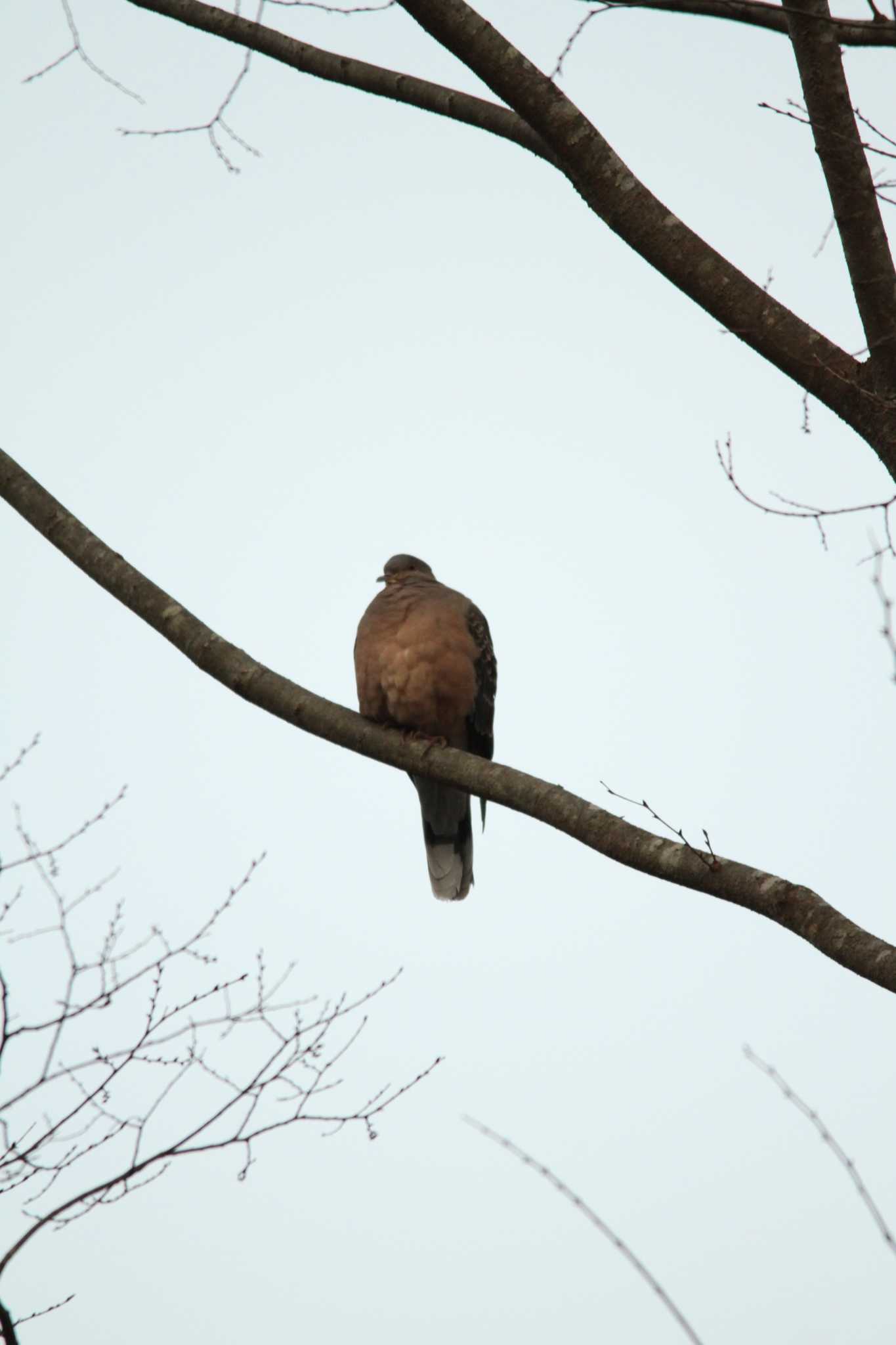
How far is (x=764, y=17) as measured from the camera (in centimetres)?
331

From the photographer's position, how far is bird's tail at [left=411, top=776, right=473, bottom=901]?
20.4 feet

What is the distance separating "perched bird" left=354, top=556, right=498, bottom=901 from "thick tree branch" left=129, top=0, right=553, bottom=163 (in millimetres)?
2261

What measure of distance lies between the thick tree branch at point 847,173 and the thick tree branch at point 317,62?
1.17 metres

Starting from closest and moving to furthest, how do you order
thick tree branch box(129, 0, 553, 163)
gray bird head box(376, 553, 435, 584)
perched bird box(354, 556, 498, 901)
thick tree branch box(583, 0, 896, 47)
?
thick tree branch box(583, 0, 896, 47), thick tree branch box(129, 0, 553, 163), perched bird box(354, 556, 498, 901), gray bird head box(376, 553, 435, 584)

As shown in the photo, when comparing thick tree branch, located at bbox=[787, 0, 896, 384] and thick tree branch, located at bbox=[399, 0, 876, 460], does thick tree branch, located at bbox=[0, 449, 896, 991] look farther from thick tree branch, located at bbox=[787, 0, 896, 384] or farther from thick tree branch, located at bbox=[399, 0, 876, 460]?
thick tree branch, located at bbox=[787, 0, 896, 384]

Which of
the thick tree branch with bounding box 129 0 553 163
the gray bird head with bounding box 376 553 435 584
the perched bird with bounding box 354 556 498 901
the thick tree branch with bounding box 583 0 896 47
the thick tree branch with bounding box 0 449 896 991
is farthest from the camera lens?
the gray bird head with bounding box 376 553 435 584

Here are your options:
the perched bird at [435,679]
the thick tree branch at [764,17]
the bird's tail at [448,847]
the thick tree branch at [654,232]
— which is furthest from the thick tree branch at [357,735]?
the bird's tail at [448,847]

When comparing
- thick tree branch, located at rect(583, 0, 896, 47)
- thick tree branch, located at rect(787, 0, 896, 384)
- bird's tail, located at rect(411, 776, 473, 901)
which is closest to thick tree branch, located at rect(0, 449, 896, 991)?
thick tree branch, located at rect(787, 0, 896, 384)

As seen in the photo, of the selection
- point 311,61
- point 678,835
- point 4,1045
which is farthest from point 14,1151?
point 311,61

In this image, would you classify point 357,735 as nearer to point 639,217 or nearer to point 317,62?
point 639,217

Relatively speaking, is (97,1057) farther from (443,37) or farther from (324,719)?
(443,37)

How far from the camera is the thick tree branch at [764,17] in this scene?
103 inches

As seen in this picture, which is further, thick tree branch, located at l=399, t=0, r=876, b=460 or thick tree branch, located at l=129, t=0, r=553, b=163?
thick tree branch, located at l=129, t=0, r=553, b=163

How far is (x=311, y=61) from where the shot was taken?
3791mm
